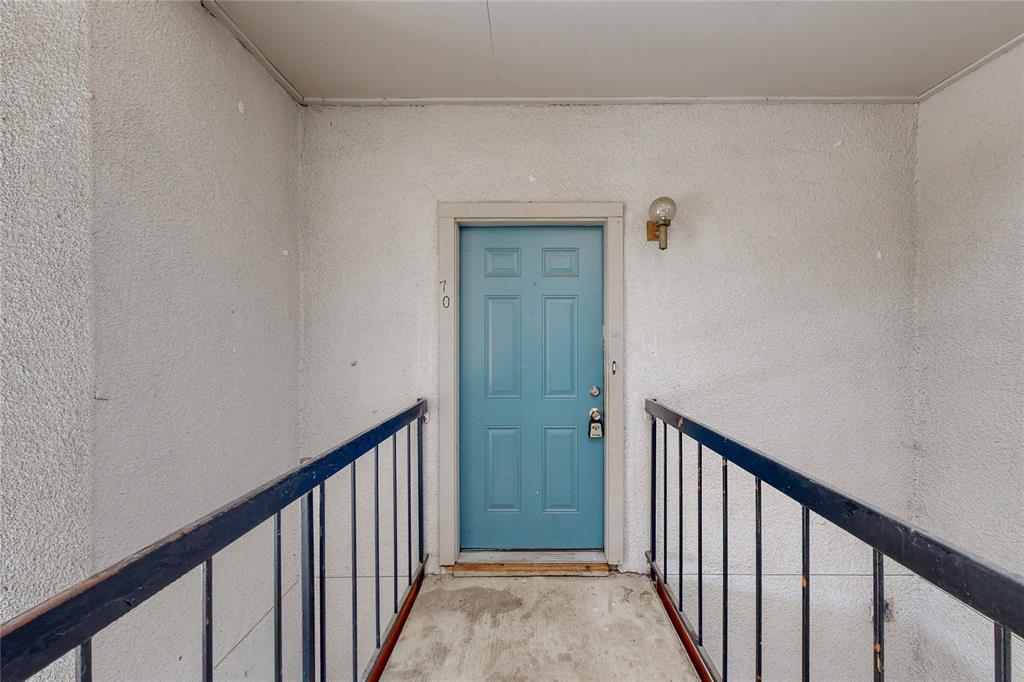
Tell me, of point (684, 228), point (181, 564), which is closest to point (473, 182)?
point (684, 228)

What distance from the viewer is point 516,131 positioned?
2.26 m

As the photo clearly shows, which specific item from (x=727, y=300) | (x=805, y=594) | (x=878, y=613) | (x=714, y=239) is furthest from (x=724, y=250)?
(x=878, y=613)

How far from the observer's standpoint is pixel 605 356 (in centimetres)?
227

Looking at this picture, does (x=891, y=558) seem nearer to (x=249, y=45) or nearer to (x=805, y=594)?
(x=805, y=594)

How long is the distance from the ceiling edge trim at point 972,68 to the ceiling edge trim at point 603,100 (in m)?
0.06

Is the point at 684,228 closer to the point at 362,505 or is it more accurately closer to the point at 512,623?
the point at 512,623

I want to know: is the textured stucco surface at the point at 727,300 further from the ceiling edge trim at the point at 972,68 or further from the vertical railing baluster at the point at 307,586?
the vertical railing baluster at the point at 307,586

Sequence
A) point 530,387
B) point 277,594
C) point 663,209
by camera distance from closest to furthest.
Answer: point 277,594, point 663,209, point 530,387

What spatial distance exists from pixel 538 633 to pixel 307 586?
1.14 metres

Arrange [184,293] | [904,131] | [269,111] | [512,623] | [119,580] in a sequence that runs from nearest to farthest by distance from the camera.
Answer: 1. [119,580]
2. [184,293]
3. [512,623]
4. [269,111]
5. [904,131]

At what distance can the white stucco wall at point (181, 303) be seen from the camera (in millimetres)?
1223

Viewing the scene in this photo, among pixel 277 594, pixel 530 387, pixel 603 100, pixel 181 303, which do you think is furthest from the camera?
pixel 530 387

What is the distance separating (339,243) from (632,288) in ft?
5.10

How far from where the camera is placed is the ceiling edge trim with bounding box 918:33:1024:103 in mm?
1793
